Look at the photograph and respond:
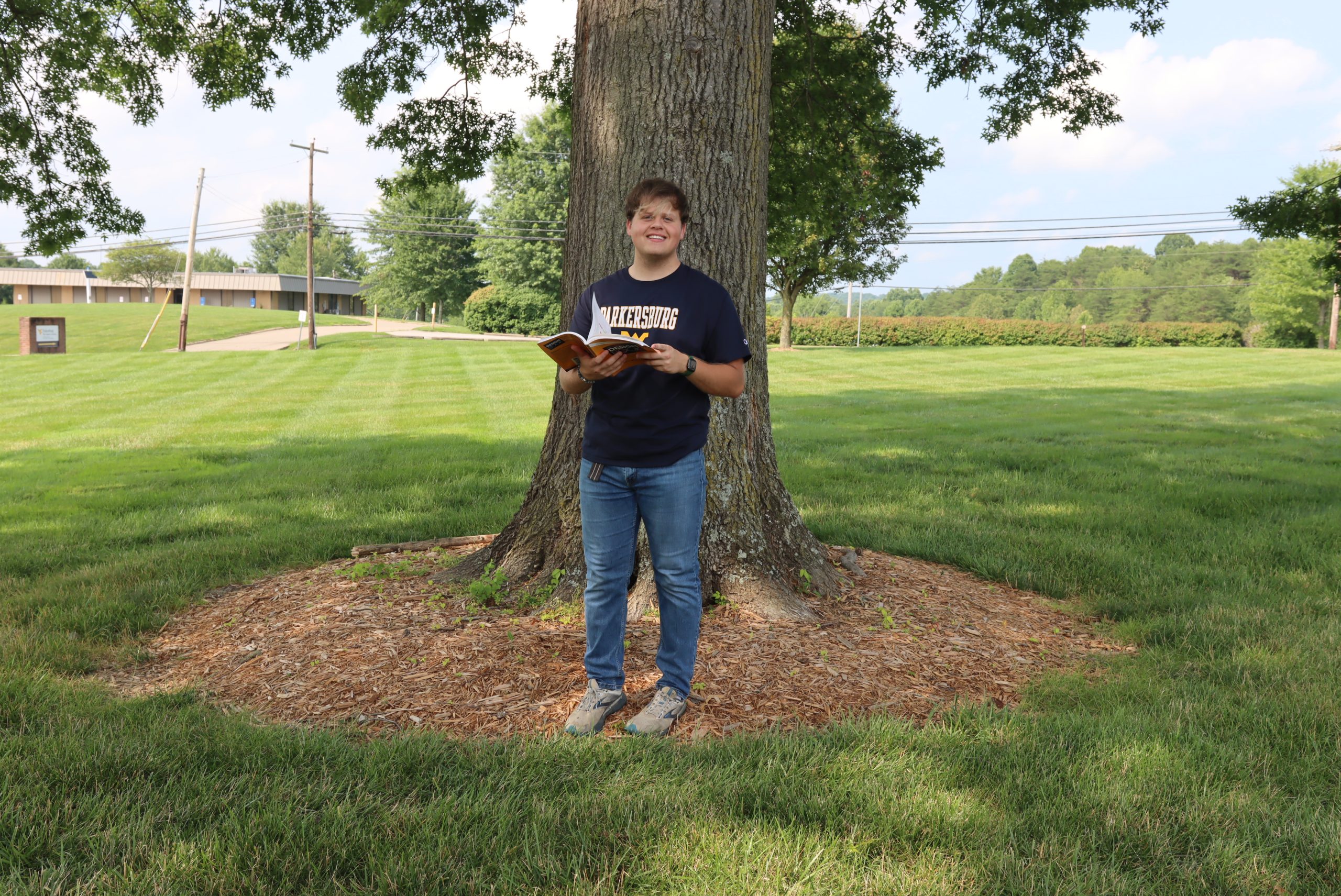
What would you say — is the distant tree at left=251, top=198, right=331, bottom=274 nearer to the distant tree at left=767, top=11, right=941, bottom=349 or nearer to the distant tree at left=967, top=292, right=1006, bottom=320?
the distant tree at left=967, top=292, right=1006, bottom=320

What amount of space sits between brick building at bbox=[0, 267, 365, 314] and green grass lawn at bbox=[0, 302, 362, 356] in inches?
647

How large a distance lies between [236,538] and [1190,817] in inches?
239

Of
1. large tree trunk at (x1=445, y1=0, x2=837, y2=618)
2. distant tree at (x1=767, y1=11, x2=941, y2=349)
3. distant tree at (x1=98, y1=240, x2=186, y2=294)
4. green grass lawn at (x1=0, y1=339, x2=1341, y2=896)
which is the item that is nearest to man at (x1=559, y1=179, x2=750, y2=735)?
green grass lawn at (x1=0, y1=339, x2=1341, y2=896)

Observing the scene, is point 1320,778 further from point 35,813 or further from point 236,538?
point 236,538

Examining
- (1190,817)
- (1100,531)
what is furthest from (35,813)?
(1100,531)

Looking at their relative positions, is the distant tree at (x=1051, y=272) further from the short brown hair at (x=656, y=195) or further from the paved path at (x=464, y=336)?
the short brown hair at (x=656, y=195)

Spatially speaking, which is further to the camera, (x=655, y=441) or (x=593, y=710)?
(x=593, y=710)

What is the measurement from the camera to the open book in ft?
9.18

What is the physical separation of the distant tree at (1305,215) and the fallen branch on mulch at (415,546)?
304 inches

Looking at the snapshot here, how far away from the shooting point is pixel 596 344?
2814 millimetres

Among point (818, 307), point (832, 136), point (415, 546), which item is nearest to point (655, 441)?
point (415, 546)

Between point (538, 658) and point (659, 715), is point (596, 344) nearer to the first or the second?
point (659, 715)

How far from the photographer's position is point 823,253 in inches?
1315

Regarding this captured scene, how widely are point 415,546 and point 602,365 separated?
3.53 metres
